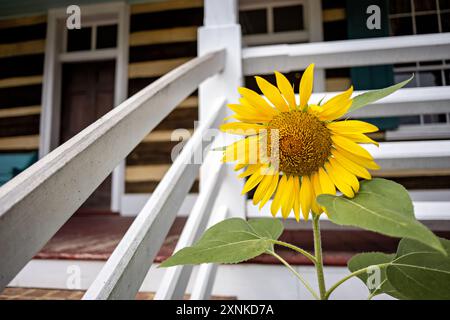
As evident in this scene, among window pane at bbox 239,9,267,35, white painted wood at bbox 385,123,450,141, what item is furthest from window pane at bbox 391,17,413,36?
window pane at bbox 239,9,267,35

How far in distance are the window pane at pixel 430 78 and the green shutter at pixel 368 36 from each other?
2.05 ft

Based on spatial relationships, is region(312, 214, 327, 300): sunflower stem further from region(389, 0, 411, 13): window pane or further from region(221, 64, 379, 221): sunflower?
region(389, 0, 411, 13): window pane

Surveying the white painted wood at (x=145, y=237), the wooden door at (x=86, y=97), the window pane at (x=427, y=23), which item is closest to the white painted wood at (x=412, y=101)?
the white painted wood at (x=145, y=237)

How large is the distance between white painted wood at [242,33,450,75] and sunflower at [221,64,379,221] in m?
1.09

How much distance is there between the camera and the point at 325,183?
35cm

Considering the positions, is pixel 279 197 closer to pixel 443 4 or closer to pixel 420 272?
pixel 420 272

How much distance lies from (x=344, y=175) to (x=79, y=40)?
487 cm

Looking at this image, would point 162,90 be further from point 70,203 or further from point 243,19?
point 243,19

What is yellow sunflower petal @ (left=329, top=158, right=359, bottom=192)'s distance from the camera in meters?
0.31

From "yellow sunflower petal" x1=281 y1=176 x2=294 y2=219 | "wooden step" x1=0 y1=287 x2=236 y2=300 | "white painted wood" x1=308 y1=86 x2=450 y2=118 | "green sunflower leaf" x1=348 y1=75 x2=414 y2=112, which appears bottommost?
"wooden step" x1=0 y1=287 x2=236 y2=300

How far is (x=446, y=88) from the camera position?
4.15ft

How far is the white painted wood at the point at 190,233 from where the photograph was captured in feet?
2.80

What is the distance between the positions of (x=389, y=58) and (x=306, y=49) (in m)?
0.39

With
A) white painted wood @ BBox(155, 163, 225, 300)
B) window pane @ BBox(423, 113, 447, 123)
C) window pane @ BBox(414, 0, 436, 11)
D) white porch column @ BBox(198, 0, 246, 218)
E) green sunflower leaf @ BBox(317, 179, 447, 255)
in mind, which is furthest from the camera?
window pane @ BBox(414, 0, 436, 11)
